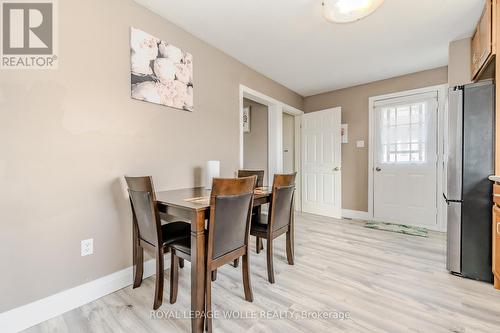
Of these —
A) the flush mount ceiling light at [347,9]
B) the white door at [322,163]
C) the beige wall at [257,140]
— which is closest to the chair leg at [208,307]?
the flush mount ceiling light at [347,9]

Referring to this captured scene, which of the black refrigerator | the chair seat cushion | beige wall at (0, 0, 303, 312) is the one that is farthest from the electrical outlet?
the black refrigerator

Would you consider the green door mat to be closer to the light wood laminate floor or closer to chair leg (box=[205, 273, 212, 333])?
the light wood laminate floor

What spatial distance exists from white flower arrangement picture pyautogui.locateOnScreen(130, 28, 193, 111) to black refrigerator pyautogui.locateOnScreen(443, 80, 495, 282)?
2475mm

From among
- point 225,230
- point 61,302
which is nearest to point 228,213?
point 225,230

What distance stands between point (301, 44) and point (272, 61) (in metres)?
0.51

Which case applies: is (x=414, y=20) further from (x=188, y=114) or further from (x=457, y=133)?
→ (x=188, y=114)

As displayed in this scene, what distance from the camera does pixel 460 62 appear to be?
250cm

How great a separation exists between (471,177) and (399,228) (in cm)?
168

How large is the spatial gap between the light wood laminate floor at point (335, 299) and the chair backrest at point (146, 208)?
1.65ft

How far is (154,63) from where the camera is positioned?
6.53 ft

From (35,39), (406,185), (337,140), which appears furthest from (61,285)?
(406,185)

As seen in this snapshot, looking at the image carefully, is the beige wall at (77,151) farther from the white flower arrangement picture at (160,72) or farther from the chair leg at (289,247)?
the chair leg at (289,247)

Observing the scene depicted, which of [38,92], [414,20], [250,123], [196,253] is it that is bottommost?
[196,253]

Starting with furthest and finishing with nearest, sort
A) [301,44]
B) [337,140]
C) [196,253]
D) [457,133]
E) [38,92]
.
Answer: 1. [337,140]
2. [301,44]
3. [457,133]
4. [38,92]
5. [196,253]
